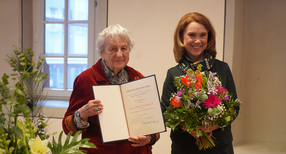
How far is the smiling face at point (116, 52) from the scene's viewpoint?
58.2 inches

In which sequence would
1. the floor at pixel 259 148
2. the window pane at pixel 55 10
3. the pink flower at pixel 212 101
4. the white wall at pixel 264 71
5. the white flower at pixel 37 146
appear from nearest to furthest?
1. the white flower at pixel 37 146
2. the pink flower at pixel 212 101
3. the floor at pixel 259 148
4. the white wall at pixel 264 71
5. the window pane at pixel 55 10

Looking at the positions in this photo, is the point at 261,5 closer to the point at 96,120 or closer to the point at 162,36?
the point at 162,36

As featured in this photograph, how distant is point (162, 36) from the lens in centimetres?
306

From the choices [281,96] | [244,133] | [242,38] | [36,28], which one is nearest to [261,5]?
[242,38]

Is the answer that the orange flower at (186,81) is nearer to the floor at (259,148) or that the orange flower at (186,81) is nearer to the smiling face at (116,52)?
the smiling face at (116,52)

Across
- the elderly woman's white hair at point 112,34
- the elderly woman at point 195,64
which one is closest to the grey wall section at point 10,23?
the elderly woman's white hair at point 112,34

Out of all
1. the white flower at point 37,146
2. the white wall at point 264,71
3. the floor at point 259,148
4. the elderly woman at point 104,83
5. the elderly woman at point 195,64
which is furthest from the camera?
the white wall at point 264,71

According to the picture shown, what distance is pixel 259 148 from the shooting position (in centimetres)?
293

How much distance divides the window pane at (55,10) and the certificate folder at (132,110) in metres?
2.71

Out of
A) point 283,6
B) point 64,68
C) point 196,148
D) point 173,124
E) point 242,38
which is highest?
point 283,6

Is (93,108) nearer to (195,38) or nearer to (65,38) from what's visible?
(195,38)

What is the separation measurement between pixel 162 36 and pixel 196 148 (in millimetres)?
1785

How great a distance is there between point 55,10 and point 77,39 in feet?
1.82

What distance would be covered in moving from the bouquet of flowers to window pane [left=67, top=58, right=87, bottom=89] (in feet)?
8.18
